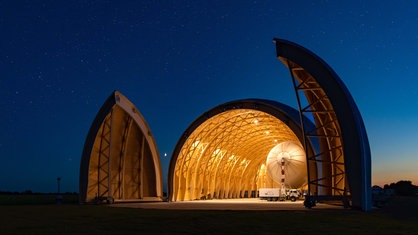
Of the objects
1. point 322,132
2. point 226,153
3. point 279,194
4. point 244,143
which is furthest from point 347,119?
point 244,143

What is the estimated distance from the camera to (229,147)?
61.2 m

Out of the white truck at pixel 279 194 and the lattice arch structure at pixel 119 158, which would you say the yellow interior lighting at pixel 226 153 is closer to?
the lattice arch structure at pixel 119 158

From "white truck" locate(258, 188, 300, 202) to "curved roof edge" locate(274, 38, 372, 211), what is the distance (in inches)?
835

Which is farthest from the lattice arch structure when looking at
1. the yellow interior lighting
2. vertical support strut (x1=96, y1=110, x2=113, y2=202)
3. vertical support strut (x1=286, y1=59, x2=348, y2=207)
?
vertical support strut (x1=286, y1=59, x2=348, y2=207)

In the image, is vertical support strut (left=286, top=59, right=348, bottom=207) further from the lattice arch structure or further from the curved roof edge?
the lattice arch structure

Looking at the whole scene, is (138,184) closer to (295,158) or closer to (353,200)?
(295,158)

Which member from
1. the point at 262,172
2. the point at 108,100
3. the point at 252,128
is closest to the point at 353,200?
the point at 108,100

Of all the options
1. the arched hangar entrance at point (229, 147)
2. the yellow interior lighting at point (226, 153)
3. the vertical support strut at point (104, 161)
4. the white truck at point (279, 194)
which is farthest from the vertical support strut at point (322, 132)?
the vertical support strut at point (104, 161)

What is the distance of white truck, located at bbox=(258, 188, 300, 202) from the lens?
160ft

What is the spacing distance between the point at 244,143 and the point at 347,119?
36711 millimetres

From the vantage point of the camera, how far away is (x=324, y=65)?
1099 inches

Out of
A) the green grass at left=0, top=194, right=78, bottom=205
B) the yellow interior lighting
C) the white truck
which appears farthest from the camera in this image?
the yellow interior lighting

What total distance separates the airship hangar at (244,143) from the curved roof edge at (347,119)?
0.06 metres

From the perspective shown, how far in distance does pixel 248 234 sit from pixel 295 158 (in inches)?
1236
